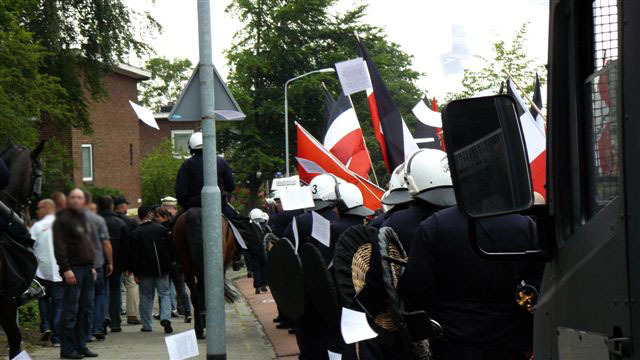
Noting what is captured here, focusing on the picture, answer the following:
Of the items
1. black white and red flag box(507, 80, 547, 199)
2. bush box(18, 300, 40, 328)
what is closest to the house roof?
black white and red flag box(507, 80, 547, 199)

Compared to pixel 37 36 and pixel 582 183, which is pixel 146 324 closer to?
pixel 37 36

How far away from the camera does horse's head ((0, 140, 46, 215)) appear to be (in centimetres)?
1017

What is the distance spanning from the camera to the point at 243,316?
18938 millimetres

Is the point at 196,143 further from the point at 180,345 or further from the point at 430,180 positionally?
the point at 430,180

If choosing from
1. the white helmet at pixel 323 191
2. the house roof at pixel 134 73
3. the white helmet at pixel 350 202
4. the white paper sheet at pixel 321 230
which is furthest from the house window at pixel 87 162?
the white helmet at pixel 323 191

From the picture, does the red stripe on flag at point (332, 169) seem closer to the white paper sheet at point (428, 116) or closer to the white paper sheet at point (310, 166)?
the white paper sheet at point (310, 166)

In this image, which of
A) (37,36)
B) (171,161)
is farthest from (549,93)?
(171,161)

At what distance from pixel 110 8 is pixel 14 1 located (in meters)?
6.07

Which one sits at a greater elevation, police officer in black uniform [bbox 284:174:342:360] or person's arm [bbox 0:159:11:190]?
person's arm [bbox 0:159:11:190]

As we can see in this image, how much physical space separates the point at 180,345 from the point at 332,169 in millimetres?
7228

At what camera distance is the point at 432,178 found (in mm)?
6367

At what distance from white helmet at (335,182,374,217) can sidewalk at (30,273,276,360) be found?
3.24 metres

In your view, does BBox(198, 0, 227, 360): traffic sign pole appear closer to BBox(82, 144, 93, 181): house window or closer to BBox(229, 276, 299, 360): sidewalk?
BBox(229, 276, 299, 360): sidewalk

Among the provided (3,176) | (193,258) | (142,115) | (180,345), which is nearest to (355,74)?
(193,258)
